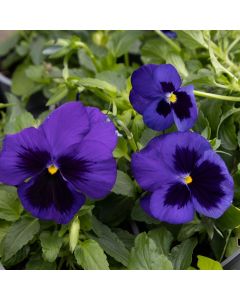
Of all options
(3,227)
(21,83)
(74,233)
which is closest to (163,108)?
(74,233)

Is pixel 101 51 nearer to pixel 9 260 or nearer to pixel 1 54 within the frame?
pixel 1 54

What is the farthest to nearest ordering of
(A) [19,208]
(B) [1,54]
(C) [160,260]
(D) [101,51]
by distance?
(B) [1,54], (D) [101,51], (A) [19,208], (C) [160,260]

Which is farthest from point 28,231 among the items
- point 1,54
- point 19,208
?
point 1,54

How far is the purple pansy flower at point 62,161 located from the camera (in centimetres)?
73

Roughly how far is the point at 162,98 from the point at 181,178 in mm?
133

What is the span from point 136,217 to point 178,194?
5.3 inches

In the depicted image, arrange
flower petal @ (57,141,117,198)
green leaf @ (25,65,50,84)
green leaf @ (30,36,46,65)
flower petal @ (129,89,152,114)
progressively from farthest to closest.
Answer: green leaf @ (30,36,46,65) → green leaf @ (25,65,50,84) → flower petal @ (129,89,152,114) → flower petal @ (57,141,117,198)

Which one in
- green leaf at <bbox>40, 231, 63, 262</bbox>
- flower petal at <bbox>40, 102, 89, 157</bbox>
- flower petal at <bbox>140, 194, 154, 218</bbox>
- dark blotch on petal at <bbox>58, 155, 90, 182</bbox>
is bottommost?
green leaf at <bbox>40, 231, 63, 262</bbox>

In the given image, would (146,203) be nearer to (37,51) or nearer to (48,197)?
(48,197)

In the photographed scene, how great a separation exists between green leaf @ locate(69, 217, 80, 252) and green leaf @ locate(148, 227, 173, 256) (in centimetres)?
13

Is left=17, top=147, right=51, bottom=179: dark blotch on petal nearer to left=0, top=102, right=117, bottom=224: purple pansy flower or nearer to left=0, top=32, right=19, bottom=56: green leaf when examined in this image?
left=0, top=102, right=117, bottom=224: purple pansy flower

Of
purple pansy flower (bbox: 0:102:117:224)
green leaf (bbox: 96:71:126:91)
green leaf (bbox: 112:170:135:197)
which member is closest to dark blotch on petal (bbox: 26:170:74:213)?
purple pansy flower (bbox: 0:102:117:224)

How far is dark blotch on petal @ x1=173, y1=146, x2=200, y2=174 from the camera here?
76cm

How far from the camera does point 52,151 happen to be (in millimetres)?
756
